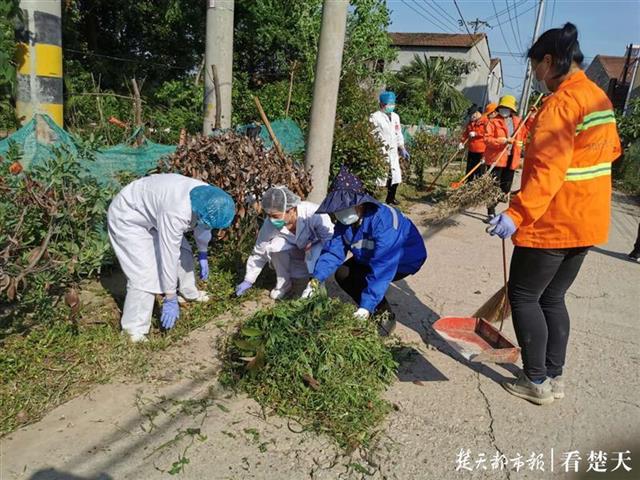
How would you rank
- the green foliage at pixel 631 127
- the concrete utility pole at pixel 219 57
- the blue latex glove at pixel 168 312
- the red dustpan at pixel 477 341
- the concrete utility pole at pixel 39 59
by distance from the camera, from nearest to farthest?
the red dustpan at pixel 477 341 → the blue latex glove at pixel 168 312 → the concrete utility pole at pixel 39 59 → the concrete utility pole at pixel 219 57 → the green foliage at pixel 631 127

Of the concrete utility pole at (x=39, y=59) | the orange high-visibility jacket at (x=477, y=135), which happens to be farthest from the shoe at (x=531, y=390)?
the orange high-visibility jacket at (x=477, y=135)

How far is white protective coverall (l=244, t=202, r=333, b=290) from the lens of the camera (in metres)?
3.82

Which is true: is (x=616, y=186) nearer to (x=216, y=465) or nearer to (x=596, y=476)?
(x=596, y=476)

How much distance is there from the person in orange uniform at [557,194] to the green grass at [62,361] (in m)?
2.26

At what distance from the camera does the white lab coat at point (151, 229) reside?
3.14 metres

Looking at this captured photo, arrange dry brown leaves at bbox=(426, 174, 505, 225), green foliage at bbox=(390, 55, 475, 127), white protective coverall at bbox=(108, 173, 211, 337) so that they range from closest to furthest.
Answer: white protective coverall at bbox=(108, 173, 211, 337), dry brown leaves at bbox=(426, 174, 505, 225), green foliage at bbox=(390, 55, 475, 127)

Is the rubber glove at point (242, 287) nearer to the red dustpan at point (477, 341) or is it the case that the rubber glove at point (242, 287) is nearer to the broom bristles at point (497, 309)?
the red dustpan at point (477, 341)

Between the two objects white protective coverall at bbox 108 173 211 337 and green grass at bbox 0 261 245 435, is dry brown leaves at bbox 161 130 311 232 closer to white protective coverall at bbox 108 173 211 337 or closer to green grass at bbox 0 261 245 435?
white protective coverall at bbox 108 173 211 337

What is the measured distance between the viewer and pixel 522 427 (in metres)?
2.67

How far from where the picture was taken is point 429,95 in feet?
85.0

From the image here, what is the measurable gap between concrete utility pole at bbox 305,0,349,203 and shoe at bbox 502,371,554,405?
285 cm

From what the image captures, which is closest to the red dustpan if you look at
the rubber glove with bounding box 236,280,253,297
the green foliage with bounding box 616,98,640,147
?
the rubber glove with bounding box 236,280,253,297

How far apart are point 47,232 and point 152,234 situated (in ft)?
2.50

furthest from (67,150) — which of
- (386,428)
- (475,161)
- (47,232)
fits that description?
(475,161)
